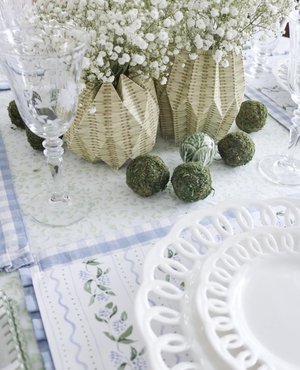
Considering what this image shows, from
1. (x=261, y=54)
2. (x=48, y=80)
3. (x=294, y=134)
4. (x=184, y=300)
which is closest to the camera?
(x=184, y=300)

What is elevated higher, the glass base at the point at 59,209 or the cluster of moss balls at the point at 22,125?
the cluster of moss balls at the point at 22,125

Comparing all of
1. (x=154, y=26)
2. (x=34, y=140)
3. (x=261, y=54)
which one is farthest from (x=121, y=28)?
(x=261, y=54)

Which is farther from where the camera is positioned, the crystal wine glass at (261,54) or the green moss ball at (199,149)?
the crystal wine glass at (261,54)

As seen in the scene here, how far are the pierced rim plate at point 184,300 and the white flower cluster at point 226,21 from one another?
0.85ft

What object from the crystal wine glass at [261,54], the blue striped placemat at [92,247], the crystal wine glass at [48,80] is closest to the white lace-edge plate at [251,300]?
the blue striped placemat at [92,247]

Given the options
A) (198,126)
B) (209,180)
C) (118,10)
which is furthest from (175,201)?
(118,10)

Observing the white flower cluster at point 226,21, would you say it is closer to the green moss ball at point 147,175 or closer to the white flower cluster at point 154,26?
the white flower cluster at point 154,26

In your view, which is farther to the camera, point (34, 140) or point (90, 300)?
point (34, 140)

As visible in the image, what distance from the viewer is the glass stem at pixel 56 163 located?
0.68m

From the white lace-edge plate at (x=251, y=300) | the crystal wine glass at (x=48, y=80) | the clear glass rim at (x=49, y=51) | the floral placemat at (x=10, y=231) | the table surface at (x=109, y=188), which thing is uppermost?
the clear glass rim at (x=49, y=51)

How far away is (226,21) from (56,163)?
1.03 ft

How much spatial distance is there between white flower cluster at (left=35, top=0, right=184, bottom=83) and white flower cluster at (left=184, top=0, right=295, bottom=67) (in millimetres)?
28

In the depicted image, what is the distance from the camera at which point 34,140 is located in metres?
0.80

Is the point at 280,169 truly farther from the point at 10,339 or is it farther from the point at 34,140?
the point at 10,339
